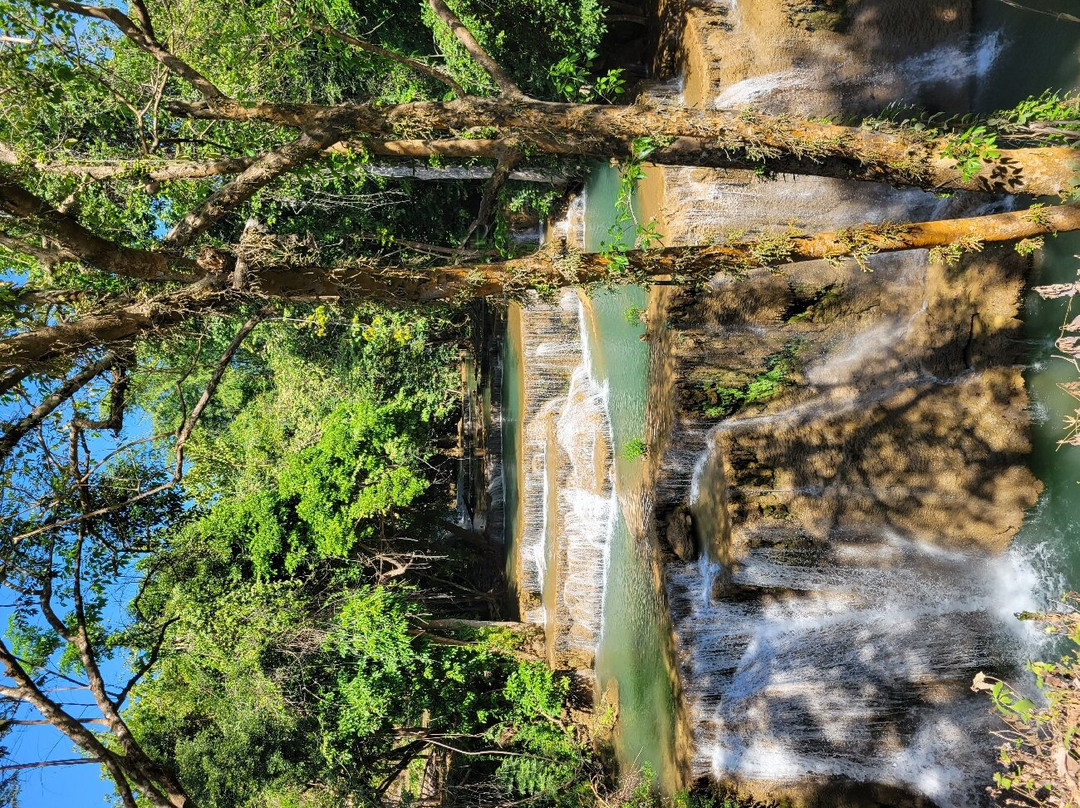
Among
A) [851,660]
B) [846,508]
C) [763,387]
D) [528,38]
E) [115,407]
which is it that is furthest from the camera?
[528,38]

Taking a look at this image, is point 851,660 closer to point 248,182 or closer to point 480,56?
point 480,56

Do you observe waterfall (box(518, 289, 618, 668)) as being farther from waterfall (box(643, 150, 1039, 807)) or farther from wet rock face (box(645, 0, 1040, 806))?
waterfall (box(643, 150, 1039, 807))

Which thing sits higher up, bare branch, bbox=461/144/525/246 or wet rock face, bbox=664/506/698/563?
bare branch, bbox=461/144/525/246

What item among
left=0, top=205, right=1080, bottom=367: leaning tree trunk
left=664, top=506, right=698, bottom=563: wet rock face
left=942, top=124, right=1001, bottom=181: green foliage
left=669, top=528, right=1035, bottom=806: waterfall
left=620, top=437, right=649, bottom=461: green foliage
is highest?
left=942, top=124, right=1001, bottom=181: green foliage

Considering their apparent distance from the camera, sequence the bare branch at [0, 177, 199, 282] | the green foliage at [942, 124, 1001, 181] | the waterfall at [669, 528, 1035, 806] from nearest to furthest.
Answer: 1. the bare branch at [0, 177, 199, 282]
2. the green foliage at [942, 124, 1001, 181]
3. the waterfall at [669, 528, 1035, 806]

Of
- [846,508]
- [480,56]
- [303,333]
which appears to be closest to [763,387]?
[846,508]

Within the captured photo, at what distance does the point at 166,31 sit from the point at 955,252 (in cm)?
911

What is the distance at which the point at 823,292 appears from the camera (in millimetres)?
8789

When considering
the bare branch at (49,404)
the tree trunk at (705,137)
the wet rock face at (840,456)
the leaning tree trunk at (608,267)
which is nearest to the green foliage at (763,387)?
the wet rock face at (840,456)

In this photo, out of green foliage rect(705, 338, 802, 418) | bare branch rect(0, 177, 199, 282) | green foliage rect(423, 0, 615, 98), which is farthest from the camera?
green foliage rect(423, 0, 615, 98)

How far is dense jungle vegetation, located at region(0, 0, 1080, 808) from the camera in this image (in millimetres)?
5469

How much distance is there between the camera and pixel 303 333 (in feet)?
54.5

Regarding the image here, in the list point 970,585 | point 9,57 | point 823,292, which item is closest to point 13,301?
point 9,57

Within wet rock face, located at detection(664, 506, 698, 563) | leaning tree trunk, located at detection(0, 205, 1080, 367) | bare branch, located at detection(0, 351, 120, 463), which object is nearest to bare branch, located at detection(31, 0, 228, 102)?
leaning tree trunk, located at detection(0, 205, 1080, 367)
